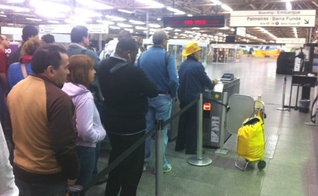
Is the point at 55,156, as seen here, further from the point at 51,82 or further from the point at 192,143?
the point at 192,143

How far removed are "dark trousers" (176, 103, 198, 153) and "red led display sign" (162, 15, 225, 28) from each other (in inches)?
174

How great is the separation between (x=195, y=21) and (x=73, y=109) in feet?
22.0

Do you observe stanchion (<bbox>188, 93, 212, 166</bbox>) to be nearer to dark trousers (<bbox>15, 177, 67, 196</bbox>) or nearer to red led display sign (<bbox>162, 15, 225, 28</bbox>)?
dark trousers (<bbox>15, 177, 67, 196</bbox>)

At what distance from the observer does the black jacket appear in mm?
2100

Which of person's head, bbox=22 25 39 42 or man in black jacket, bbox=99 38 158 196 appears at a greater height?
person's head, bbox=22 25 39 42

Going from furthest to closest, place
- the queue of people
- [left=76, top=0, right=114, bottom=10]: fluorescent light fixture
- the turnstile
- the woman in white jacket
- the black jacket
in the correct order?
[left=76, top=0, right=114, bottom=10]: fluorescent light fixture < the turnstile < the black jacket < the woman in white jacket < the queue of people

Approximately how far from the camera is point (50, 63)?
143 centimetres

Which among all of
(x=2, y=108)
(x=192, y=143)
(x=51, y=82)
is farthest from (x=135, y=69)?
(x=192, y=143)

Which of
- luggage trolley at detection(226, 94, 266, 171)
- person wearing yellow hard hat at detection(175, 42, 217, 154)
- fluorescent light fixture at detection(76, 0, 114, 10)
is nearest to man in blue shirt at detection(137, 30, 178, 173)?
person wearing yellow hard hat at detection(175, 42, 217, 154)

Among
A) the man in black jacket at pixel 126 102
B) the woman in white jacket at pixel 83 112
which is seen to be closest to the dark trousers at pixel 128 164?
the man in black jacket at pixel 126 102

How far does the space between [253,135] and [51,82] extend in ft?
8.12

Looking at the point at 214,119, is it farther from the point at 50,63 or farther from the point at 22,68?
the point at 50,63

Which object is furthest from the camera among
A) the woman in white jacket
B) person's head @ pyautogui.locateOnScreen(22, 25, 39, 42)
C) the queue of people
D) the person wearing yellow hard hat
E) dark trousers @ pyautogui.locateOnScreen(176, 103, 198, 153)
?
dark trousers @ pyautogui.locateOnScreen(176, 103, 198, 153)

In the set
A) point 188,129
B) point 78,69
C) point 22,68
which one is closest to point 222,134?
point 188,129
